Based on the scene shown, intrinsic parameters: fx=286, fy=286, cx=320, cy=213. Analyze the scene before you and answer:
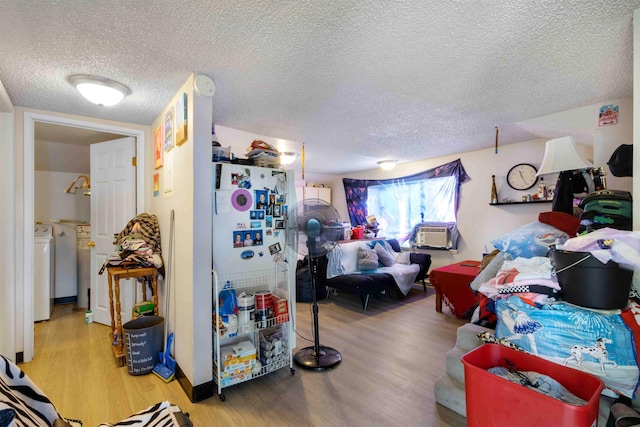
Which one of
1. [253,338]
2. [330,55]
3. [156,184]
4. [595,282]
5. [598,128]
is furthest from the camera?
[156,184]

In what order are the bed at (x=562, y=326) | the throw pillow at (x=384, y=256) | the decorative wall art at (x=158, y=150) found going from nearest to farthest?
the bed at (x=562, y=326) → the decorative wall art at (x=158, y=150) → the throw pillow at (x=384, y=256)

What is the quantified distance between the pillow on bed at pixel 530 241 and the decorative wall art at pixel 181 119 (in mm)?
2373

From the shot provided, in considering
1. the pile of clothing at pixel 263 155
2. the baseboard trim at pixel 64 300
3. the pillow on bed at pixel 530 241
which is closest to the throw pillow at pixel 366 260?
the pillow on bed at pixel 530 241

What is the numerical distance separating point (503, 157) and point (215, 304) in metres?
4.22

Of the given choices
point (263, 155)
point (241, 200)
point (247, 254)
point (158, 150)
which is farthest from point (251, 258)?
point (158, 150)

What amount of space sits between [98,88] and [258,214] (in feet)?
4.65

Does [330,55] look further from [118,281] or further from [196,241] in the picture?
[118,281]

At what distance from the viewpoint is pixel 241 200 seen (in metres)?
2.18

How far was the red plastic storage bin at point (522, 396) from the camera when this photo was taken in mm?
967

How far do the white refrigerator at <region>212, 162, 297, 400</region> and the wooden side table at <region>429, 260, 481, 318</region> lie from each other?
81.0 inches

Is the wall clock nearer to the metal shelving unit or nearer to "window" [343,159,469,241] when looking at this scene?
"window" [343,159,469,241]

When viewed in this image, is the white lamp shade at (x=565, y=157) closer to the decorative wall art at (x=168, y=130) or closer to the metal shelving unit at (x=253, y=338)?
the metal shelving unit at (x=253, y=338)

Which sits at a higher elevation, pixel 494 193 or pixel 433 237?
pixel 494 193

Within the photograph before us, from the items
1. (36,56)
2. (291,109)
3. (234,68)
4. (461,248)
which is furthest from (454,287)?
(36,56)
